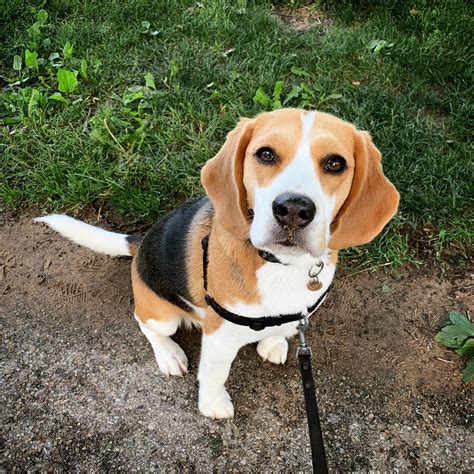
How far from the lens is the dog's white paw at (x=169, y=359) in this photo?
3.11m

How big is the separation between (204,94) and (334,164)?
2.83m

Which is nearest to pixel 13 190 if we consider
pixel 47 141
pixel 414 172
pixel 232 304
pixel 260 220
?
pixel 47 141

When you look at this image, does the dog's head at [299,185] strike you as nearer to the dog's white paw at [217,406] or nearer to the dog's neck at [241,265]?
the dog's neck at [241,265]

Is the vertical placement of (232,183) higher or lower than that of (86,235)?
higher

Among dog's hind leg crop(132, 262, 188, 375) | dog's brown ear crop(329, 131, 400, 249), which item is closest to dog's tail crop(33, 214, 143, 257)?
dog's hind leg crop(132, 262, 188, 375)

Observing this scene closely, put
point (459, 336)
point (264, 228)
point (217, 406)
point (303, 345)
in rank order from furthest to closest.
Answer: point (459, 336) < point (217, 406) < point (303, 345) < point (264, 228)

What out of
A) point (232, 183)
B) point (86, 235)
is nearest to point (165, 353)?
point (86, 235)

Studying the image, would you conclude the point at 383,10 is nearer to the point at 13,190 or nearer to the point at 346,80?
the point at 346,80

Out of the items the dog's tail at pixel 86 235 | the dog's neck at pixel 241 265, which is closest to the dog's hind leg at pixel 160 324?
the dog's tail at pixel 86 235

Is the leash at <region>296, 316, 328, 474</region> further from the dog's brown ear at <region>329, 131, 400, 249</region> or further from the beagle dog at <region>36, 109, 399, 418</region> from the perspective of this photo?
the dog's brown ear at <region>329, 131, 400, 249</region>

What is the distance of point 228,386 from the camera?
10.2 feet

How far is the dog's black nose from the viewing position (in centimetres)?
190

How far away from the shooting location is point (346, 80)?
4750 millimetres

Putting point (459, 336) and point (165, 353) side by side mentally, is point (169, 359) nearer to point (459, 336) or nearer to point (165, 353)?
point (165, 353)
